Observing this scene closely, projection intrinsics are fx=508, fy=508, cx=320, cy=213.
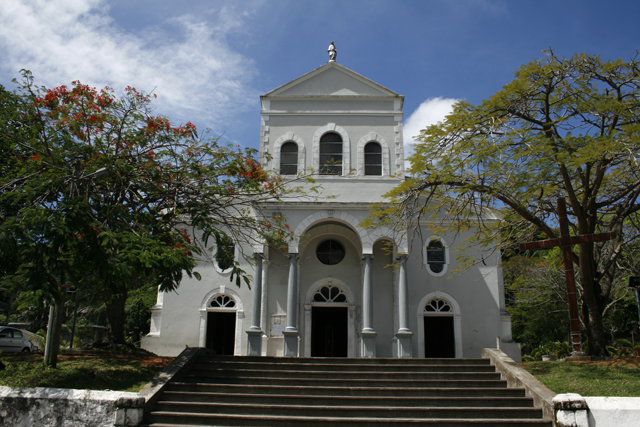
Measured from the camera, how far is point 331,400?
10.6 m

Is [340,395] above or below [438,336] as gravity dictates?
below

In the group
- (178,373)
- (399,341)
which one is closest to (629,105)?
(399,341)

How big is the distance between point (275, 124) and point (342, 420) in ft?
39.3

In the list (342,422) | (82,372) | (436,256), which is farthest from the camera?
(436,256)

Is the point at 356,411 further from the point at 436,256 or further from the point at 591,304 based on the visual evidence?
the point at 436,256

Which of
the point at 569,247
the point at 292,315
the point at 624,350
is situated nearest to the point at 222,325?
the point at 292,315

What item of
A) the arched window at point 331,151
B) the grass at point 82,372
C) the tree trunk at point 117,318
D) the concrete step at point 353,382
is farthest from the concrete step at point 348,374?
the arched window at point 331,151

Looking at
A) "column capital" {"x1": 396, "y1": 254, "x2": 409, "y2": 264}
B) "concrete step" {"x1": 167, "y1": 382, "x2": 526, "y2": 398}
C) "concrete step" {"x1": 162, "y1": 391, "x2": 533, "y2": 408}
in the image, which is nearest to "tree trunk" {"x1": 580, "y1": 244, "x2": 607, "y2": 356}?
"concrete step" {"x1": 167, "y1": 382, "x2": 526, "y2": 398}

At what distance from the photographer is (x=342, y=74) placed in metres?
19.2

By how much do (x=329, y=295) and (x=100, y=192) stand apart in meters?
9.02

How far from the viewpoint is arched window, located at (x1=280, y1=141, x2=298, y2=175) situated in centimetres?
1842

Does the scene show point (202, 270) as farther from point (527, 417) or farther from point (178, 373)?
point (527, 417)

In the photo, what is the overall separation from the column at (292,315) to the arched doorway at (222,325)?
9.03ft

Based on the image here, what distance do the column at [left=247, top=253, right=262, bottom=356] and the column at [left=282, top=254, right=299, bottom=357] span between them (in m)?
0.83
